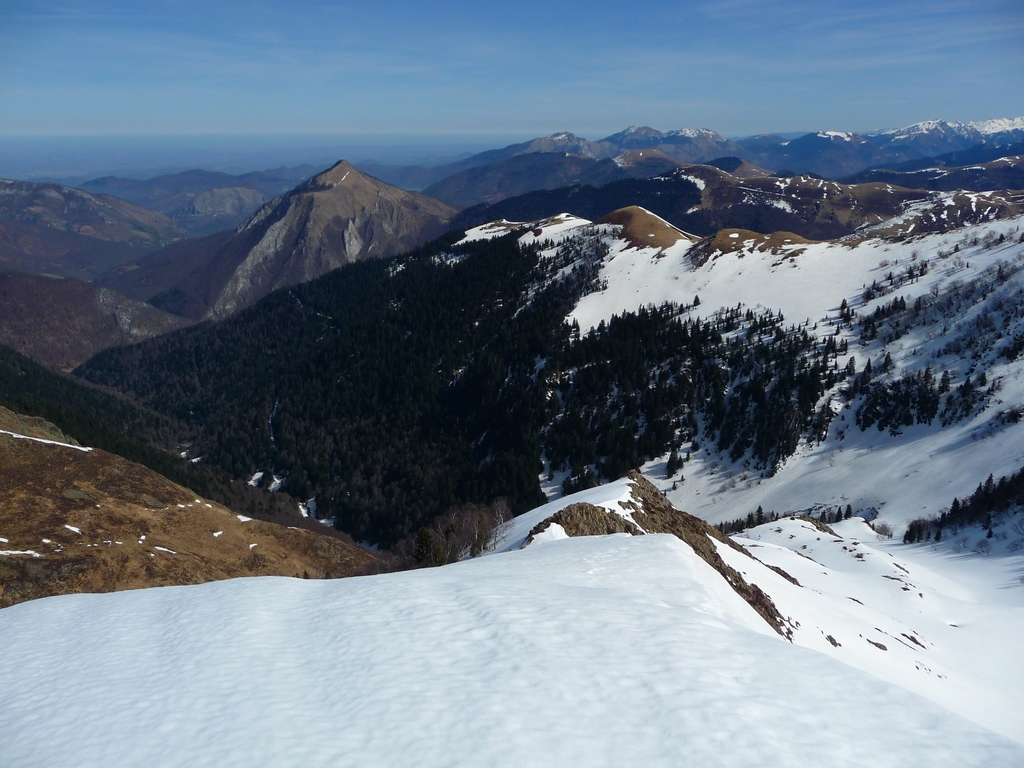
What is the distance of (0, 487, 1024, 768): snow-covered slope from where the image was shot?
33.8 feet

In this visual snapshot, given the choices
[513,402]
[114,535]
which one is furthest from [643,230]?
[114,535]

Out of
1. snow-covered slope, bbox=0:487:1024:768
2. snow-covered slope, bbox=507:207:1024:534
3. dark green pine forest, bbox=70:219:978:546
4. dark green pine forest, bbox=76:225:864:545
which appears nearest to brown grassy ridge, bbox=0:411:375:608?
snow-covered slope, bbox=0:487:1024:768

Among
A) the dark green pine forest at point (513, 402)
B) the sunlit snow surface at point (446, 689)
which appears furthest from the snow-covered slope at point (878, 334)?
the sunlit snow surface at point (446, 689)

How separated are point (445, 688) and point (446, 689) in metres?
0.06

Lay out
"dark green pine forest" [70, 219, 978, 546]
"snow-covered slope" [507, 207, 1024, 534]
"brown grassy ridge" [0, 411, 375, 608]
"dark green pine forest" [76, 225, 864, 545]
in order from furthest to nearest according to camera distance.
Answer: "dark green pine forest" [76, 225, 864, 545], "dark green pine forest" [70, 219, 978, 546], "snow-covered slope" [507, 207, 1024, 534], "brown grassy ridge" [0, 411, 375, 608]

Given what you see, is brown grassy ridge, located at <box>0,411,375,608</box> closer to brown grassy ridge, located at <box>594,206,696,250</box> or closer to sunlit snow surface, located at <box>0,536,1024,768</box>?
sunlit snow surface, located at <box>0,536,1024,768</box>

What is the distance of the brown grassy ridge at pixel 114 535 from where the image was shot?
46562mm

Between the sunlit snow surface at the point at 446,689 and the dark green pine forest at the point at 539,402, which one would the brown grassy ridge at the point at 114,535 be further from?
the dark green pine forest at the point at 539,402

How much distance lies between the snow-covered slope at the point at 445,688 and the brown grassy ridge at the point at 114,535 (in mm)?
33591

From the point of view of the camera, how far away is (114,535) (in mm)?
53812

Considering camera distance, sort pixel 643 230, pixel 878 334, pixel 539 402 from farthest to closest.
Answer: pixel 643 230, pixel 539 402, pixel 878 334

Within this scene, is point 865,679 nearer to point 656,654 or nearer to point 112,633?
point 656,654

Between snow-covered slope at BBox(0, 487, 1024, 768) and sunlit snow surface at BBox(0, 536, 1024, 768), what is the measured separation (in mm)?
50

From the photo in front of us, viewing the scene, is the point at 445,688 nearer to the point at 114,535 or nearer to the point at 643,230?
the point at 114,535
